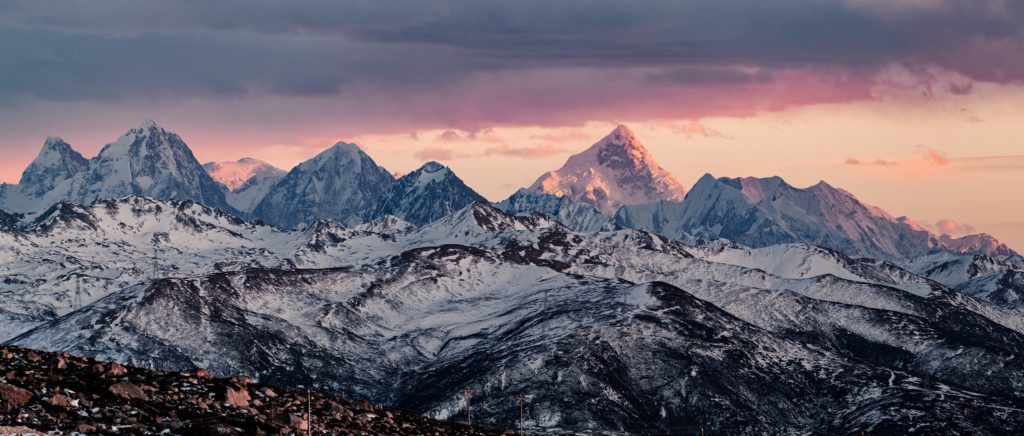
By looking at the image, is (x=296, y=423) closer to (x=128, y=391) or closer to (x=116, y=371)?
(x=128, y=391)

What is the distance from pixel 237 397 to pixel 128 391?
33.1 feet

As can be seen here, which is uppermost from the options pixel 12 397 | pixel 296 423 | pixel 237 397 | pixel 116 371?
pixel 116 371

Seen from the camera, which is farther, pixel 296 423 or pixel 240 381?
pixel 240 381

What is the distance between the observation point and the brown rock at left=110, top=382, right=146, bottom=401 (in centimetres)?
10356

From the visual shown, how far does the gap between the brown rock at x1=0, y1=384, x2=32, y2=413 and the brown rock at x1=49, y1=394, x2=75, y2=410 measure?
148 centimetres

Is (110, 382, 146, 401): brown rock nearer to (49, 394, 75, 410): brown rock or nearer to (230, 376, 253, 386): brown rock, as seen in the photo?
(49, 394, 75, 410): brown rock

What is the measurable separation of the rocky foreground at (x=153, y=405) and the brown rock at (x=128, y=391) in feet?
0.27

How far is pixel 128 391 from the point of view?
105 metres

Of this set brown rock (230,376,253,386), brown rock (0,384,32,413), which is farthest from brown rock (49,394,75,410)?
brown rock (230,376,253,386)

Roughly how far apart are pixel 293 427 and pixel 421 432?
17238mm

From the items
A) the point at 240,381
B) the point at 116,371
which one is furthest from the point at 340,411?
the point at 116,371

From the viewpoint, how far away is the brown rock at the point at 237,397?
111 meters

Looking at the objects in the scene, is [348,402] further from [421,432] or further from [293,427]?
[293,427]

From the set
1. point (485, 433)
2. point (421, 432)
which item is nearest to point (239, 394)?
point (421, 432)
